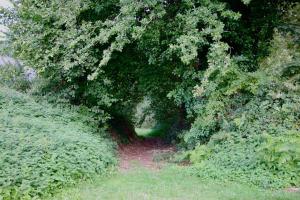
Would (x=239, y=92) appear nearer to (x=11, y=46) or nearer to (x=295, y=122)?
(x=295, y=122)

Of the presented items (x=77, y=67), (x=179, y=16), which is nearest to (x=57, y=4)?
(x=77, y=67)

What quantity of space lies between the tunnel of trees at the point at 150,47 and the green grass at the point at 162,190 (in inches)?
103

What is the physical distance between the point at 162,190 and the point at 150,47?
5937mm

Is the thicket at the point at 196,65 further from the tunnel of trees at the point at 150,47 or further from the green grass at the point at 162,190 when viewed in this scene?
the green grass at the point at 162,190

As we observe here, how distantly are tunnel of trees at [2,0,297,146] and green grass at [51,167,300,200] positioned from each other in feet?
8.57

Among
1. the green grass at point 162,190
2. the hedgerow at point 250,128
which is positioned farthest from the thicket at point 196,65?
the green grass at point 162,190

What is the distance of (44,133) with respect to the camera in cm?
942

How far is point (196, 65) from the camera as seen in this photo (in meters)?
13.2

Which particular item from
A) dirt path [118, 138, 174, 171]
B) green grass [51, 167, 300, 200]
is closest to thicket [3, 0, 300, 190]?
green grass [51, 167, 300, 200]

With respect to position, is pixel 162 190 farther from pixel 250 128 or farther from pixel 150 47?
pixel 150 47

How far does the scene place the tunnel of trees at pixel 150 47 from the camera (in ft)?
37.0

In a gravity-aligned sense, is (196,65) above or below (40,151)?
above

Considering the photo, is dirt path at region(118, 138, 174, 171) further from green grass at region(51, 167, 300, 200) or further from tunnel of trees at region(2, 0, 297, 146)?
green grass at region(51, 167, 300, 200)

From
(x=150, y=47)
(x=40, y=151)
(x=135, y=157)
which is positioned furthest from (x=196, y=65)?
(x=40, y=151)
